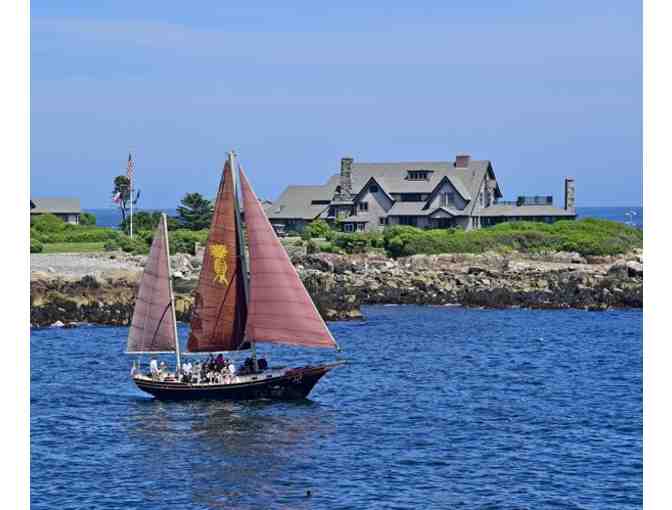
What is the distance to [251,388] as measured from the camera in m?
39.7

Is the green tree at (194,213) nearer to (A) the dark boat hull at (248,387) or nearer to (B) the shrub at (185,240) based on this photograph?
(B) the shrub at (185,240)

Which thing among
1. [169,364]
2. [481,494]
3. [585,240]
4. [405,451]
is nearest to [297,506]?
[481,494]

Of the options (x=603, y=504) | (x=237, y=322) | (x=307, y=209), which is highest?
(x=307, y=209)

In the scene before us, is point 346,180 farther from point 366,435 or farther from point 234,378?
point 366,435

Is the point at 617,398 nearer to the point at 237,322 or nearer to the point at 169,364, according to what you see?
the point at 237,322

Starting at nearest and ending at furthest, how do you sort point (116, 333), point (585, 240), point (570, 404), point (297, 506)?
point (297, 506), point (570, 404), point (116, 333), point (585, 240)

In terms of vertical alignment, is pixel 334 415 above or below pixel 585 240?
below

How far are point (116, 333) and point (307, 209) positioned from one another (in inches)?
2229

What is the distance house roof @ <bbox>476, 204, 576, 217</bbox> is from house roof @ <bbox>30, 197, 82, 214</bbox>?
176 ft

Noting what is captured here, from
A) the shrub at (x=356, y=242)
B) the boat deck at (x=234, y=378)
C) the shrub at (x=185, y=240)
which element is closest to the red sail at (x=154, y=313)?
the boat deck at (x=234, y=378)

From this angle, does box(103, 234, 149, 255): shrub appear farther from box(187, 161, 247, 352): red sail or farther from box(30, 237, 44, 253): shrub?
box(187, 161, 247, 352): red sail

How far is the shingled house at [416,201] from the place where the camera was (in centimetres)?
10869

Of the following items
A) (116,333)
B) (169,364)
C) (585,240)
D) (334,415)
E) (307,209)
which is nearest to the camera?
(334,415)

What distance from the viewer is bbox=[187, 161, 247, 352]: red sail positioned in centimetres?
4128
